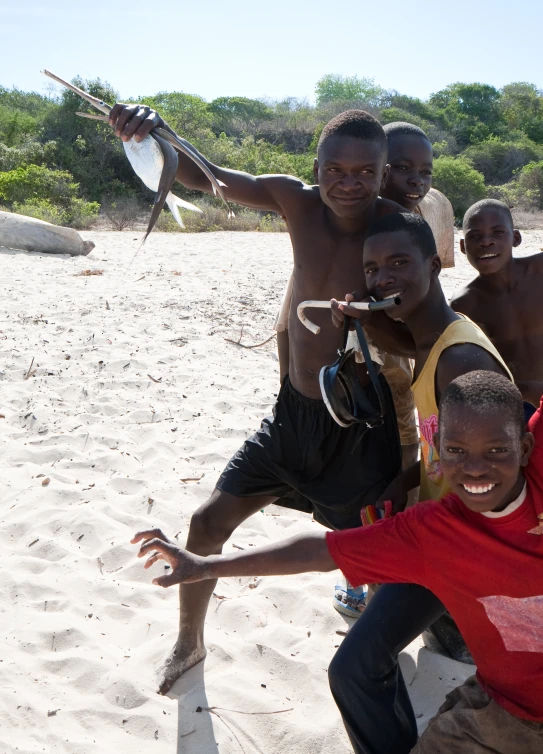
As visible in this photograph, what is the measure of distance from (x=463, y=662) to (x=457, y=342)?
1.21m

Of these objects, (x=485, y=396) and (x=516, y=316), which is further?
(x=516, y=316)

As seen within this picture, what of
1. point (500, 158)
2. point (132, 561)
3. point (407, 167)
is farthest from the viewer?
point (500, 158)

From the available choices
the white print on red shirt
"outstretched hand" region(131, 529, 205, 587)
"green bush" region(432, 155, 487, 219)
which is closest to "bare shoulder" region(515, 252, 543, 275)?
the white print on red shirt

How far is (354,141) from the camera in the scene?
2.20m

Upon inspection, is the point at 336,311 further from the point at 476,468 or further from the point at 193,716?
the point at 193,716

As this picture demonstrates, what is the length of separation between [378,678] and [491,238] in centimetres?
170

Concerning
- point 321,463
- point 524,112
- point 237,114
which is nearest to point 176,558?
point 321,463

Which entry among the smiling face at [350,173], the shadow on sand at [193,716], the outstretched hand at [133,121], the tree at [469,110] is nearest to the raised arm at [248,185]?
the smiling face at [350,173]

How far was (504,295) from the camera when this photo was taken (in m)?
2.85

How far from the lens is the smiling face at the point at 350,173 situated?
2.20 metres

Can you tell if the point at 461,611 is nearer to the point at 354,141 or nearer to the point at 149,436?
the point at 354,141

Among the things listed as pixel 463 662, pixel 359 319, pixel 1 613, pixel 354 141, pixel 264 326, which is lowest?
pixel 1 613

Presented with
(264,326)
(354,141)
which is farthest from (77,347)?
(354,141)

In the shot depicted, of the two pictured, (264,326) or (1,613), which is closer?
(1,613)
